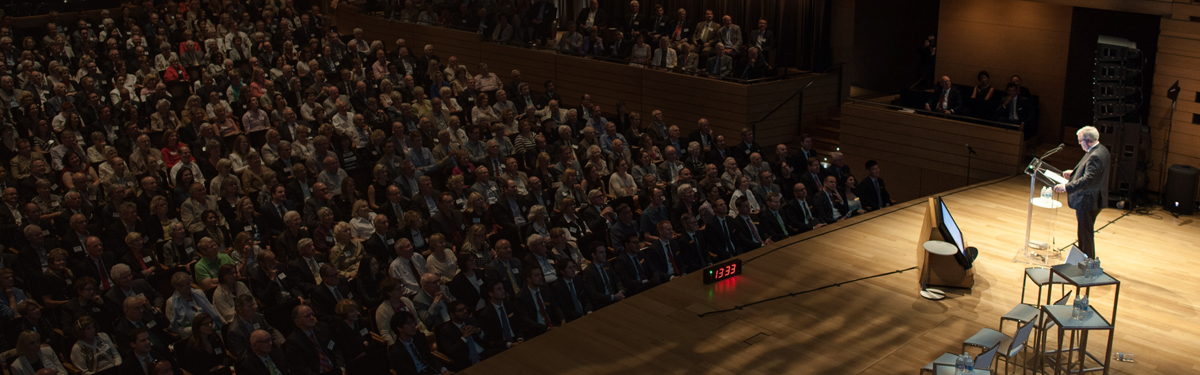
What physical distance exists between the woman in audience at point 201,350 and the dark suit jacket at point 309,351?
36 cm

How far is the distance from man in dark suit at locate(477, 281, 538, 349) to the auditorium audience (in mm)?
17

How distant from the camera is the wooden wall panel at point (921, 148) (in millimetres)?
9562

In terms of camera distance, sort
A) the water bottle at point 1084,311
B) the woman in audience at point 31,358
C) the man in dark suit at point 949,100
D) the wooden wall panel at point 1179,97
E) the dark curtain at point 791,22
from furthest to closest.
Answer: the dark curtain at point 791,22 < the man in dark suit at point 949,100 < the wooden wall panel at point 1179,97 < the woman in audience at point 31,358 < the water bottle at point 1084,311

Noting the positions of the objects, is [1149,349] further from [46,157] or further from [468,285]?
[46,157]

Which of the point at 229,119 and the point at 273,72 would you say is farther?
the point at 273,72

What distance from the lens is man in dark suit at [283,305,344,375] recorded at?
5.50 meters

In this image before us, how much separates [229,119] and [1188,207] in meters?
8.58

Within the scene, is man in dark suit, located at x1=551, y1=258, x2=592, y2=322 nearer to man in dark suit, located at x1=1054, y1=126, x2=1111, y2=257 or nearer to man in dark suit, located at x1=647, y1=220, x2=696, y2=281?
man in dark suit, located at x1=647, y1=220, x2=696, y2=281

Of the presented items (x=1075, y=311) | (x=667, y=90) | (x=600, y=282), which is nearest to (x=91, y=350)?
(x=600, y=282)

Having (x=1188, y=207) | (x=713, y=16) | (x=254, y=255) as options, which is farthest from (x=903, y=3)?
(x=254, y=255)

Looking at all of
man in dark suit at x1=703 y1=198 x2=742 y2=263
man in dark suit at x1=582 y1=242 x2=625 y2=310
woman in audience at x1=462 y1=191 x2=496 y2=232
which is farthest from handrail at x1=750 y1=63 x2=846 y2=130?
man in dark suit at x1=582 y1=242 x2=625 y2=310

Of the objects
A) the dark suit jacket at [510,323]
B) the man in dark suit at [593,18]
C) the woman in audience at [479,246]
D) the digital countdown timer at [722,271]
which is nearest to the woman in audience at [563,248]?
the woman in audience at [479,246]

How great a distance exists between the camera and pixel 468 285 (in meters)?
6.34

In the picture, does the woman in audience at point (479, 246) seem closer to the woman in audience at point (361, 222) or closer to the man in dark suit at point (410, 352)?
the woman in audience at point (361, 222)
